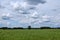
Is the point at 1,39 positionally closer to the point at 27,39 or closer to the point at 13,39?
the point at 13,39

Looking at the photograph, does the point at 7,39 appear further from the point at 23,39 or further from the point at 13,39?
the point at 23,39

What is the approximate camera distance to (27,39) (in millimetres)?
26641

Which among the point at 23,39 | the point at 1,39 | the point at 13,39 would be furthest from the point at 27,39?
the point at 1,39

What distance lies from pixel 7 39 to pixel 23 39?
2756 millimetres

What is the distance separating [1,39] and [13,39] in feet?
7.19

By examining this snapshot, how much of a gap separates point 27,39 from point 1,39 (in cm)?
454

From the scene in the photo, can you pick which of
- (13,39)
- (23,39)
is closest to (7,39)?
(13,39)

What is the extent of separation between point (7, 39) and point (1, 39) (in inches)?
44.2

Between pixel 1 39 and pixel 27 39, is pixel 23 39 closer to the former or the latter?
pixel 27 39

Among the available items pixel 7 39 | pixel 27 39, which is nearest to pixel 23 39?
pixel 27 39

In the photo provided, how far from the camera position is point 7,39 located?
87.4 ft

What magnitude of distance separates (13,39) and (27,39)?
240cm

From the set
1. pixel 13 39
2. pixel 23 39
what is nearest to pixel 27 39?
pixel 23 39

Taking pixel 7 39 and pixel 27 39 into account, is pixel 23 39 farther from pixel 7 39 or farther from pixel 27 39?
pixel 7 39
